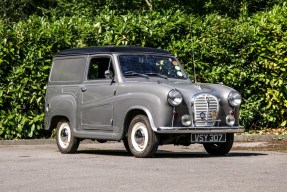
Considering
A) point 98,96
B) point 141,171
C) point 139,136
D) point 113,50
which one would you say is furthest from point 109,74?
point 141,171

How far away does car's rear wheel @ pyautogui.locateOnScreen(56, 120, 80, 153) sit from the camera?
1530 centimetres

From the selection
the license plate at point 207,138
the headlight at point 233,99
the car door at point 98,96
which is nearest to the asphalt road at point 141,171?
the license plate at point 207,138

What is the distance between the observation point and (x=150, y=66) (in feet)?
49.5

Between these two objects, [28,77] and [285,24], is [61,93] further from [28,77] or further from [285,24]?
[285,24]

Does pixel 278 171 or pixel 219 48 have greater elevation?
pixel 219 48

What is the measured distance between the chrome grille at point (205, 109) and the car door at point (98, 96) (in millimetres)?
1575

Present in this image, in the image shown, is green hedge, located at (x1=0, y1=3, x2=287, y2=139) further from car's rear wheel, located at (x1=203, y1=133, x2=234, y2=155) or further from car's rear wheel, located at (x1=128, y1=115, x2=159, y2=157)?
car's rear wheel, located at (x1=128, y1=115, x2=159, y2=157)

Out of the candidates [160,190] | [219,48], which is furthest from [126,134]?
[219,48]

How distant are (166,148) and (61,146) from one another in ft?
8.19

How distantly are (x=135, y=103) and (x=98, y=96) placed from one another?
116 cm

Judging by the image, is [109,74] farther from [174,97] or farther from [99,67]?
[174,97]

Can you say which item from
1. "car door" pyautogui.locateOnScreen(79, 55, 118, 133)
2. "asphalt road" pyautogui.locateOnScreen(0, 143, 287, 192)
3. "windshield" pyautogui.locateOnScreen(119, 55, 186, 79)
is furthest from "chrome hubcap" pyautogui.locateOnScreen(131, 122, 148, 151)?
"windshield" pyautogui.locateOnScreen(119, 55, 186, 79)

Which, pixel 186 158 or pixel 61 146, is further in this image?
pixel 61 146

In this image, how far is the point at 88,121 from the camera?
1508 centimetres
